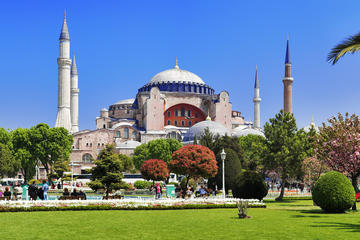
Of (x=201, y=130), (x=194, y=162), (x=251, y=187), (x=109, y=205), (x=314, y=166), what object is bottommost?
(x=109, y=205)

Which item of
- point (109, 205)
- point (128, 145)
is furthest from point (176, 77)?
point (109, 205)

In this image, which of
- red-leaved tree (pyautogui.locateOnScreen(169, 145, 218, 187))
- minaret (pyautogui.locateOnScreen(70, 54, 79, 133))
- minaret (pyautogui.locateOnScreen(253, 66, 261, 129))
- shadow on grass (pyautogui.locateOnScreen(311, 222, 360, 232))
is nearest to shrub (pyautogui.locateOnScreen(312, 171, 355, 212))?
shadow on grass (pyautogui.locateOnScreen(311, 222, 360, 232))

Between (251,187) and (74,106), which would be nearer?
(251,187)

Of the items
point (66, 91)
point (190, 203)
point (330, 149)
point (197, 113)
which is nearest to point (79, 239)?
point (190, 203)

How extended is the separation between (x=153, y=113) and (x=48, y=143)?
87.4ft

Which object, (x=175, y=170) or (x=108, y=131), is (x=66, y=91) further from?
(x=175, y=170)

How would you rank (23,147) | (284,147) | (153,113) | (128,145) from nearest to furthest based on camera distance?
(284,147), (23,147), (128,145), (153,113)

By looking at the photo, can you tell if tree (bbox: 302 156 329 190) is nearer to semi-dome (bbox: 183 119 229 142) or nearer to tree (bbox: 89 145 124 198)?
tree (bbox: 89 145 124 198)

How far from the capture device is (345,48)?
13.4 m

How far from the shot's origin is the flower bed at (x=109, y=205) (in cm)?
1813

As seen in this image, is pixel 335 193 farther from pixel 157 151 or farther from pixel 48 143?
pixel 157 151

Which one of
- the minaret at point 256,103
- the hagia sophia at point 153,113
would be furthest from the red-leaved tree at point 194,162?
the minaret at point 256,103

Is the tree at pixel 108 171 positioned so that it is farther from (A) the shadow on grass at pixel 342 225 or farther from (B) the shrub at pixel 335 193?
(A) the shadow on grass at pixel 342 225

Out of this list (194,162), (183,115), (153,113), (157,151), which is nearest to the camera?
(194,162)
